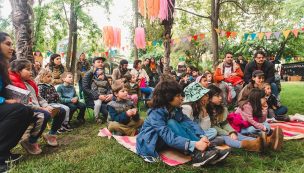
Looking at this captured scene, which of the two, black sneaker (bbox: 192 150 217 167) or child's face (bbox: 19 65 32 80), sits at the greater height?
child's face (bbox: 19 65 32 80)

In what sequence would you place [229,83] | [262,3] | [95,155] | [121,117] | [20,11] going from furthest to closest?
[262,3]
[229,83]
[20,11]
[121,117]
[95,155]

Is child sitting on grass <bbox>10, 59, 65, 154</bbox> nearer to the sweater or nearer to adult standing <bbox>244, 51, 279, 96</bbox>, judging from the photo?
the sweater

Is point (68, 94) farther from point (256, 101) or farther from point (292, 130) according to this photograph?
point (292, 130)

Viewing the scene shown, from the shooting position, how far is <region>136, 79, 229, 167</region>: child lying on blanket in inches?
115

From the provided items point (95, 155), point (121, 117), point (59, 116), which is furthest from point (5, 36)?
point (121, 117)

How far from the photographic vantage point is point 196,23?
1991cm

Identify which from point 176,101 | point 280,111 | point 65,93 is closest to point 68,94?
point 65,93

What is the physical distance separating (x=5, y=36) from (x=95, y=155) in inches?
64.4

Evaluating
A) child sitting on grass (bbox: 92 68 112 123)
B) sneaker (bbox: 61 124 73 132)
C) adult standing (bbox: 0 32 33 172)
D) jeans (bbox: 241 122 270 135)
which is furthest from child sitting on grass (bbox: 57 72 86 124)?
jeans (bbox: 241 122 270 135)

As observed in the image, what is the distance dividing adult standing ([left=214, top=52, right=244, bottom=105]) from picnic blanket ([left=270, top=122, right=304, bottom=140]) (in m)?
1.41

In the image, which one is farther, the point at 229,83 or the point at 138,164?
the point at 229,83

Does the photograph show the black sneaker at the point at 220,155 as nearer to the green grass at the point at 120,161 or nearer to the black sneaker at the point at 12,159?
the green grass at the point at 120,161

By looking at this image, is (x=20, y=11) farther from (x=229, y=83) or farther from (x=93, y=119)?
Answer: (x=229, y=83)

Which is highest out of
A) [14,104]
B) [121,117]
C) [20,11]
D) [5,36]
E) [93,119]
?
[20,11]
